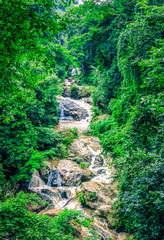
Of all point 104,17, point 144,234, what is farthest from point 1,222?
point 104,17

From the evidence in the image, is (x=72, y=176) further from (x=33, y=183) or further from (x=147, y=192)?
(x=147, y=192)

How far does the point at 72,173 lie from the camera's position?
27.3 ft

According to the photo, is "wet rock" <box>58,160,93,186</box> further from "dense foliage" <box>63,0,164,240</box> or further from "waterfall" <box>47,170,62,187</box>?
"dense foliage" <box>63,0,164,240</box>

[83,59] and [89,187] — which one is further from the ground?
[83,59]

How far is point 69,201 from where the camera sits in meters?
6.83

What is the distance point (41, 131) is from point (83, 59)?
18.7 metres

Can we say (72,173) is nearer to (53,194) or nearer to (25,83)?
(53,194)

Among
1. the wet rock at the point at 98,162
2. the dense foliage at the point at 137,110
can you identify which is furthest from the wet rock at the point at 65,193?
the dense foliage at the point at 137,110

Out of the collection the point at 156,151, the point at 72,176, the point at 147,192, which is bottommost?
the point at 72,176

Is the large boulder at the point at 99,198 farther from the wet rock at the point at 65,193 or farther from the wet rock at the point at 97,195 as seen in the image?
the wet rock at the point at 65,193

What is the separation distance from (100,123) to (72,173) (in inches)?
159

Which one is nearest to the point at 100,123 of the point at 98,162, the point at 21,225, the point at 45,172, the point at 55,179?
the point at 98,162

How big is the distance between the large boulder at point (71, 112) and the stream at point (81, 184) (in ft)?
22.2

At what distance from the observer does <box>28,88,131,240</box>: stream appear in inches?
228
